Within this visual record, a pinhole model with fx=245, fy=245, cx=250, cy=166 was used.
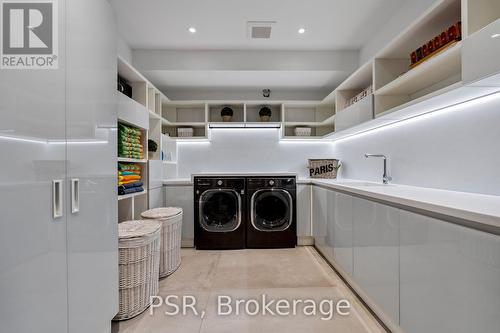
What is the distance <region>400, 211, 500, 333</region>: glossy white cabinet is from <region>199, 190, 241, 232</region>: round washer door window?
205cm

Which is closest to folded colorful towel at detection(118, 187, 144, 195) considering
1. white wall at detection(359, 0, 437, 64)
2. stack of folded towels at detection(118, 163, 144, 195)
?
stack of folded towels at detection(118, 163, 144, 195)

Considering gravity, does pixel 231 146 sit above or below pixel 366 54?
below

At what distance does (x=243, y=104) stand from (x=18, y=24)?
2850 millimetres

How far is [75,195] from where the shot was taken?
1155mm

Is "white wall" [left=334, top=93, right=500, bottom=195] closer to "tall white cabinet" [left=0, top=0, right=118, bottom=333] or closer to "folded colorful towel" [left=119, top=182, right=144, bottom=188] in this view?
"tall white cabinet" [left=0, top=0, right=118, bottom=333]

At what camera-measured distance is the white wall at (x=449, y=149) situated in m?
1.47

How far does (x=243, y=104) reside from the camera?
12.1 feet

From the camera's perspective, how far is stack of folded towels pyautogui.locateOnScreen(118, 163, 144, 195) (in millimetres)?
2111

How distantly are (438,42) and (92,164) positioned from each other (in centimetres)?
215

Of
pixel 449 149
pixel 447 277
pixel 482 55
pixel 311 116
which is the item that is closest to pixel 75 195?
pixel 447 277

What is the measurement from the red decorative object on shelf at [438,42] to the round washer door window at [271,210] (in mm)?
1947

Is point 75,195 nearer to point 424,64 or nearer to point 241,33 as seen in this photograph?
point 424,64

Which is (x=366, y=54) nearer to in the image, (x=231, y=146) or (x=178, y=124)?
(x=231, y=146)

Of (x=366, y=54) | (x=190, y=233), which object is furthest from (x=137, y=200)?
(x=366, y=54)
